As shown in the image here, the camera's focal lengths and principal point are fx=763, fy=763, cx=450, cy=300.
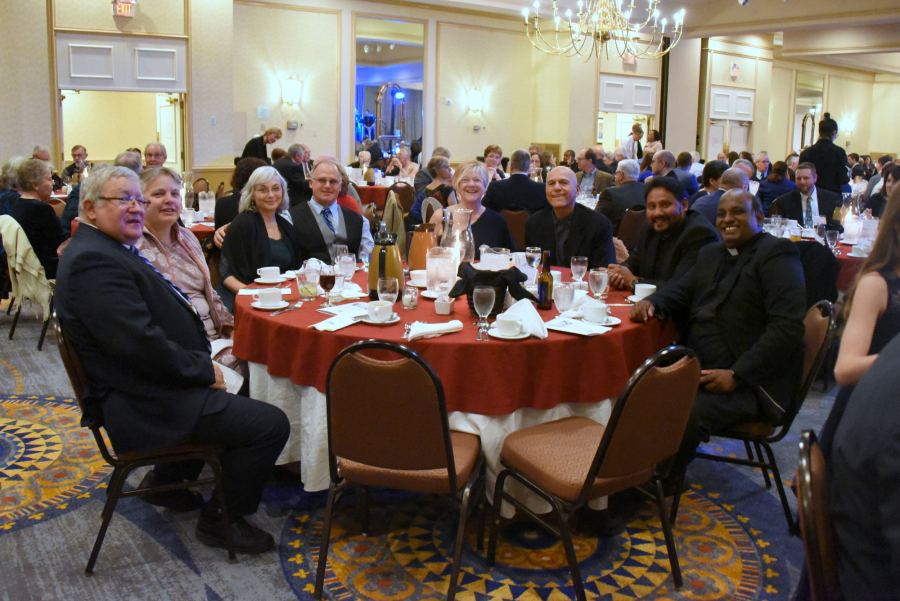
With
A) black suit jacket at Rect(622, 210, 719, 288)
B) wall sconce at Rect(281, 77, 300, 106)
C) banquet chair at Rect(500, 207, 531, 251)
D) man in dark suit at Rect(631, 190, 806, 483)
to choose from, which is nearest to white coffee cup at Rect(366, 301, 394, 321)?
man in dark suit at Rect(631, 190, 806, 483)

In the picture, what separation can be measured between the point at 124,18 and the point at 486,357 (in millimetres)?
9503

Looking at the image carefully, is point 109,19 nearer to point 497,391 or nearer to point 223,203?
point 223,203

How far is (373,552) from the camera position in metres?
2.81

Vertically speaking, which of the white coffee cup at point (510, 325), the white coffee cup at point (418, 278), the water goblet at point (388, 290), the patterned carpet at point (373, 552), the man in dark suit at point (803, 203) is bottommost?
the patterned carpet at point (373, 552)

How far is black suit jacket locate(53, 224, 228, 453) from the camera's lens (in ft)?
7.98

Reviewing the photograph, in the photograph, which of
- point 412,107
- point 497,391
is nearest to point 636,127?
point 412,107

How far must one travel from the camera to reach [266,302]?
10.3ft

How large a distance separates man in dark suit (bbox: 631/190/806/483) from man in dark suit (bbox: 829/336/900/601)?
5.09ft

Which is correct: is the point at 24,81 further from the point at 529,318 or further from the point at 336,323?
the point at 529,318

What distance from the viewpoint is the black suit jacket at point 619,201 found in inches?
273

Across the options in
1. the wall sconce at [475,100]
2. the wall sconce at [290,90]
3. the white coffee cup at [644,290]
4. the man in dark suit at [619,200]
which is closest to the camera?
the white coffee cup at [644,290]

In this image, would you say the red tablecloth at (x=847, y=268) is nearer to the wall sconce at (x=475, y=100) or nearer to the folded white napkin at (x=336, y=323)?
the folded white napkin at (x=336, y=323)

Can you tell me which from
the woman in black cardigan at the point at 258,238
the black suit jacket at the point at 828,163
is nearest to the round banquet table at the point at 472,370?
the woman in black cardigan at the point at 258,238

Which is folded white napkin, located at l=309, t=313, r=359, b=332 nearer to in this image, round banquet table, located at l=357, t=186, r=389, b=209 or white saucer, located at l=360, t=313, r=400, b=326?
white saucer, located at l=360, t=313, r=400, b=326
